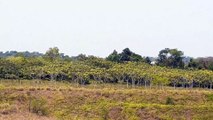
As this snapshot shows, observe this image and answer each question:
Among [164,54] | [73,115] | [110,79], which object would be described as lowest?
[73,115]

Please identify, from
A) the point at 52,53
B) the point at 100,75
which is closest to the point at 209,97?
the point at 100,75

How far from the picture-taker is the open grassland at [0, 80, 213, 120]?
154ft

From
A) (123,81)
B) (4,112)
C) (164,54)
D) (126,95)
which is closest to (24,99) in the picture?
(126,95)

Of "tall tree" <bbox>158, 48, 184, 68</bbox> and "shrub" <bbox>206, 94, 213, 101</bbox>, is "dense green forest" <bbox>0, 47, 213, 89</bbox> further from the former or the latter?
"tall tree" <bbox>158, 48, 184, 68</bbox>

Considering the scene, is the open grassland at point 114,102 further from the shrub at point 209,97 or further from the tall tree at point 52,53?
the tall tree at point 52,53

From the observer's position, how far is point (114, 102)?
168 ft

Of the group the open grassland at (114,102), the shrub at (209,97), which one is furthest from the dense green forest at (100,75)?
the shrub at (209,97)

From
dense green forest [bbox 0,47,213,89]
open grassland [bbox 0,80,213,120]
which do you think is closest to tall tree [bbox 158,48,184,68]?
dense green forest [bbox 0,47,213,89]

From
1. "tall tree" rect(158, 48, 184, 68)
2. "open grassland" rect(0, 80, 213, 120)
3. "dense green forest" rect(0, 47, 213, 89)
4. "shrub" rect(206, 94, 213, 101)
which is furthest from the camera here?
"tall tree" rect(158, 48, 184, 68)

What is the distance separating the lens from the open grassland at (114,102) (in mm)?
46938

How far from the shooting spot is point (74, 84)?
61656mm

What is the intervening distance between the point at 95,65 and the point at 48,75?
41.8 ft

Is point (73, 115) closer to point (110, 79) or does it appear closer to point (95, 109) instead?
point (95, 109)

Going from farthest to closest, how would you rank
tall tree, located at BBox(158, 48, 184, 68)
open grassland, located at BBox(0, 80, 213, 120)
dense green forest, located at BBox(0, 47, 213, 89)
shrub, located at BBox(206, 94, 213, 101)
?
tall tree, located at BBox(158, 48, 184, 68) < dense green forest, located at BBox(0, 47, 213, 89) < shrub, located at BBox(206, 94, 213, 101) < open grassland, located at BBox(0, 80, 213, 120)
